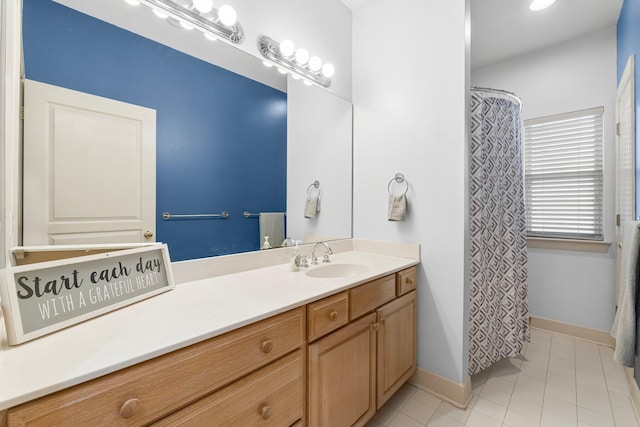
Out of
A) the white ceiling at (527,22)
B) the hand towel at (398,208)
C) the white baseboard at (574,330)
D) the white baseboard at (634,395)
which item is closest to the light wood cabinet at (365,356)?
the hand towel at (398,208)

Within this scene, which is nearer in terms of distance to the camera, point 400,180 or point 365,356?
point 365,356

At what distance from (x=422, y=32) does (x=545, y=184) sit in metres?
1.95

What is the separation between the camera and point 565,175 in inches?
102

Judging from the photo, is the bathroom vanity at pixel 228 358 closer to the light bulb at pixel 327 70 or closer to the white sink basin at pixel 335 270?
the white sink basin at pixel 335 270

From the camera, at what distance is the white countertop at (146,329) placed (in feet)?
1.86

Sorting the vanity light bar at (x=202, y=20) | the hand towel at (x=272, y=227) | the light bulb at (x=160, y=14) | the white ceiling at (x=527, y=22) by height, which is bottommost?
the hand towel at (x=272, y=227)

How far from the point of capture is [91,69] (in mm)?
1037

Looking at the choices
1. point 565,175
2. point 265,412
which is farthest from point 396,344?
point 565,175

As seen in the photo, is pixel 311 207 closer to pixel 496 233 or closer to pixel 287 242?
pixel 287 242

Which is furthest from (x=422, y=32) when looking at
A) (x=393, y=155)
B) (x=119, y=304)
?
(x=119, y=304)

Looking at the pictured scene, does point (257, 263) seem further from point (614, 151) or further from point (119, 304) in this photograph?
point (614, 151)

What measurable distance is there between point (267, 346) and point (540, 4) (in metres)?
2.90

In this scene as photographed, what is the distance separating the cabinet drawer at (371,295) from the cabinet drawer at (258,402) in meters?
0.36

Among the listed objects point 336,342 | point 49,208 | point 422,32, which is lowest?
point 336,342
